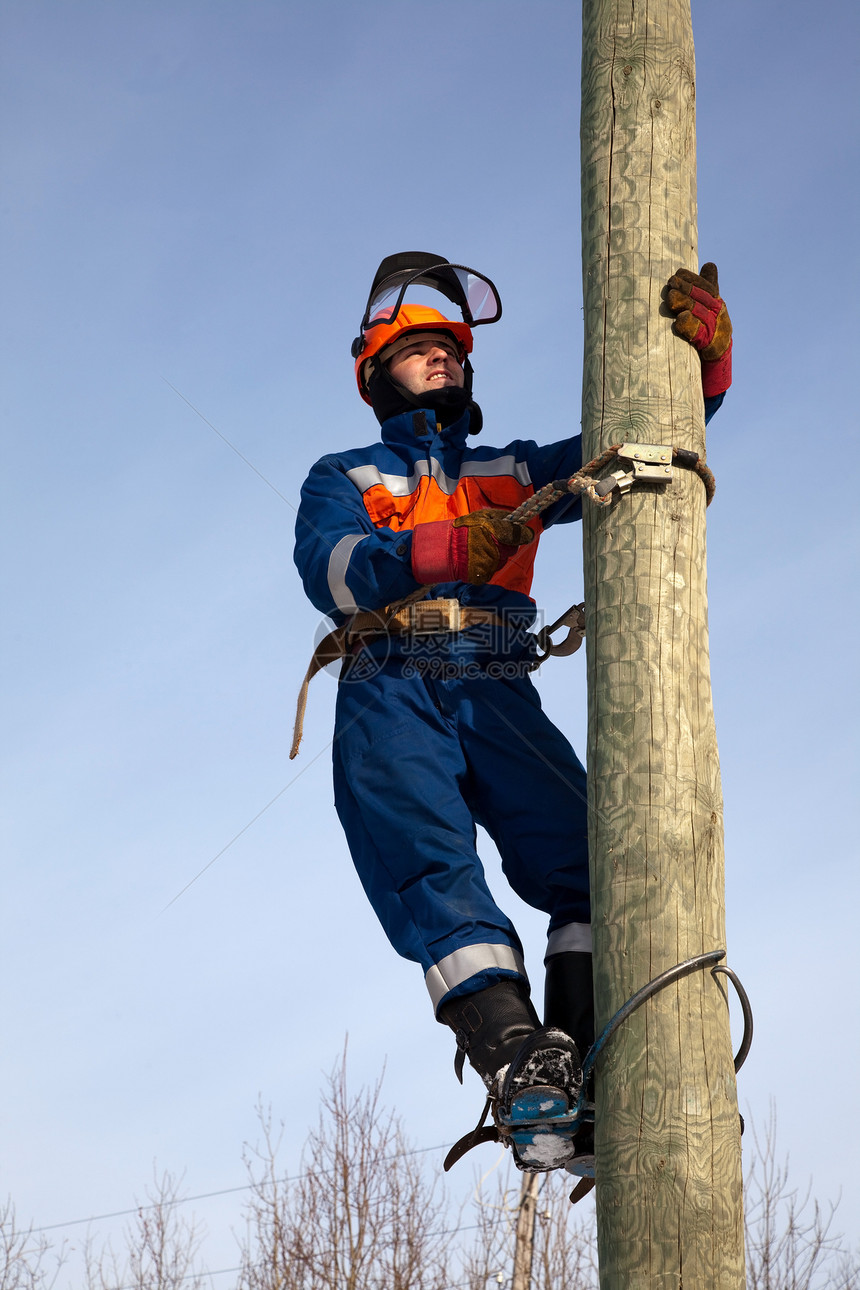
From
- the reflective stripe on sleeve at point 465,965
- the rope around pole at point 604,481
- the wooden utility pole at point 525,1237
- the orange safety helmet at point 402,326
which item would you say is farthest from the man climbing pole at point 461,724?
the wooden utility pole at point 525,1237

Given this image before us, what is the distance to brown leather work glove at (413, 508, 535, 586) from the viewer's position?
2.77m

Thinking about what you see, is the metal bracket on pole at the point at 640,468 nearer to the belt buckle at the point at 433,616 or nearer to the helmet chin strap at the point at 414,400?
the belt buckle at the point at 433,616

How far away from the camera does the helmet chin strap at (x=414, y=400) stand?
3.58m

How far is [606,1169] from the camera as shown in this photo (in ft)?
6.96

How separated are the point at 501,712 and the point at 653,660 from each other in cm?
79

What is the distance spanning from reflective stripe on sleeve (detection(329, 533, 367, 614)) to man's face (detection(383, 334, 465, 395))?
28.9 inches

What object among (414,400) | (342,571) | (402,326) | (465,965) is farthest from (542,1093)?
(402,326)

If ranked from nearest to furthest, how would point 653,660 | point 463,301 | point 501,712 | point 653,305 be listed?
point 653,660
point 653,305
point 501,712
point 463,301

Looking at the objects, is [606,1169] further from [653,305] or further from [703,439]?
[653,305]

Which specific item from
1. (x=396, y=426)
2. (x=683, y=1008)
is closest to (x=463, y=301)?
(x=396, y=426)

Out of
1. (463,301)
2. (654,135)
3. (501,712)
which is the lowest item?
(501,712)

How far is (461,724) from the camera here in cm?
305

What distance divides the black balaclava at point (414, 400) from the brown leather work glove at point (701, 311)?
3.37ft

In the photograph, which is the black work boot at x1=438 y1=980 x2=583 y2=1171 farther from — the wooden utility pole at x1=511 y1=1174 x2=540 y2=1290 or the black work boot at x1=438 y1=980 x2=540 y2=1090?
the wooden utility pole at x1=511 y1=1174 x2=540 y2=1290
